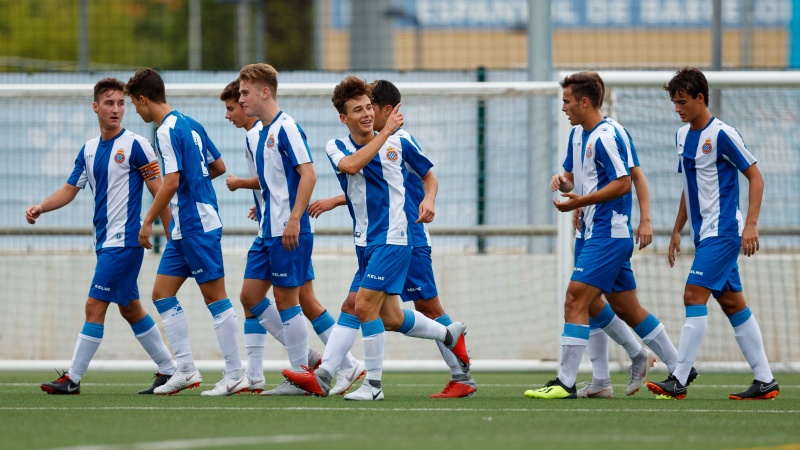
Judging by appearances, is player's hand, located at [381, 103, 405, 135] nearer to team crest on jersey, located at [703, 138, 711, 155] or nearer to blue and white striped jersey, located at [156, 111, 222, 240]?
blue and white striped jersey, located at [156, 111, 222, 240]

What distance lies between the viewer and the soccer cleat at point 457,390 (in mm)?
8266

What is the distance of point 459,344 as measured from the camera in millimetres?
8188

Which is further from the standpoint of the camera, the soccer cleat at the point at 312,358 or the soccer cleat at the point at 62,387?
the soccer cleat at the point at 312,358

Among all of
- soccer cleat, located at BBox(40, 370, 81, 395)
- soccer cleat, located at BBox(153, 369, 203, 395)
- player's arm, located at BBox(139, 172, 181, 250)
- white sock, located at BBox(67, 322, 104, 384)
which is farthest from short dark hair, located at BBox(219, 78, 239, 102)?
soccer cleat, located at BBox(40, 370, 81, 395)

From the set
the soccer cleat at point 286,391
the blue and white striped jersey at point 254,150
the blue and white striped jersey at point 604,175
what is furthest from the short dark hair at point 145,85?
the blue and white striped jersey at point 604,175

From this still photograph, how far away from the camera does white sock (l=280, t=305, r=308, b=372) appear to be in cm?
841

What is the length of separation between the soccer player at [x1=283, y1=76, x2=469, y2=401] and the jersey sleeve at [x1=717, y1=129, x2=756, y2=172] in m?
1.83

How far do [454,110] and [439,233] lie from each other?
1.16 metres

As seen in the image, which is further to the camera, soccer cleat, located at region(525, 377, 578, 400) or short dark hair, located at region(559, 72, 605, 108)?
short dark hair, located at region(559, 72, 605, 108)

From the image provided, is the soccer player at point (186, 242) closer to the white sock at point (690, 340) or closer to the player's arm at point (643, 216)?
the player's arm at point (643, 216)

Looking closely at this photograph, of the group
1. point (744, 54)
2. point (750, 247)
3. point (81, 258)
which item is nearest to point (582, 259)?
point (750, 247)

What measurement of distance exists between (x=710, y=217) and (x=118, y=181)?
3.88 metres

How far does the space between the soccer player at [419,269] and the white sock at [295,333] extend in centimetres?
34

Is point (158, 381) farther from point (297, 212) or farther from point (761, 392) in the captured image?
point (761, 392)
